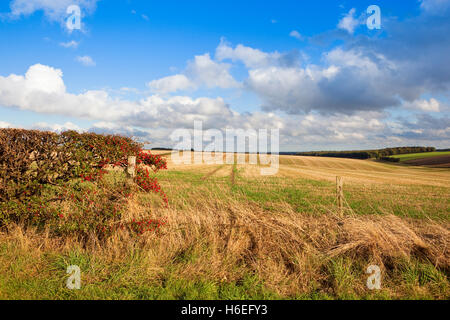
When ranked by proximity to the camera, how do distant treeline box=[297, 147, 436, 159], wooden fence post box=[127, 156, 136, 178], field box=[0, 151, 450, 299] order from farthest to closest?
distant treeline box=[297, 147, 436, 159]
wooden fence post box=[127, 156, 136, 178]
field box=[0, 151, 450, 299]

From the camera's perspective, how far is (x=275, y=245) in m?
5.10

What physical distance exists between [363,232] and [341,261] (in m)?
0.83

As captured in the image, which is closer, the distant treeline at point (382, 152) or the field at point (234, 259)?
the field at point (234, 259)

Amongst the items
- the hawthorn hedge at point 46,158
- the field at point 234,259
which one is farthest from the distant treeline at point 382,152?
the hawthorn hedge at point 46,158

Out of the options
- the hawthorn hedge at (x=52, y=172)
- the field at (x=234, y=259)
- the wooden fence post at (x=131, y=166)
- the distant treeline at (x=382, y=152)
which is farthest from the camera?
the distant treeline at (x=382, y=152)

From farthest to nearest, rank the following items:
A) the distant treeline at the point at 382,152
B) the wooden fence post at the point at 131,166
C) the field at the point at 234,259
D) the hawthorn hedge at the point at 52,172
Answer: the distant treeline at the point at 382,152 → the wooden fence post at the point at 131,166 → the hawthorn hedge at the point at 52,172 → the field at the point at 234,259

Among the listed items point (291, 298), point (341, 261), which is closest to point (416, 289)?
point (341, 261)

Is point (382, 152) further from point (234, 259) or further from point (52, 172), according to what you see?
point (52, 172)

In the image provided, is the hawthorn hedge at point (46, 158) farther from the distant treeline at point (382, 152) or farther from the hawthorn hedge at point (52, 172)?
the distant treeline at point (382, 152)

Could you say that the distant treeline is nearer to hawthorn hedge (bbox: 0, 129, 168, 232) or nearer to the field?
the field

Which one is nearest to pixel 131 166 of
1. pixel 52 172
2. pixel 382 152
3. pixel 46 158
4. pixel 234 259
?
pixel 52 172

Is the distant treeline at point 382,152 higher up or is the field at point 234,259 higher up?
the distant treeline at point 382,152

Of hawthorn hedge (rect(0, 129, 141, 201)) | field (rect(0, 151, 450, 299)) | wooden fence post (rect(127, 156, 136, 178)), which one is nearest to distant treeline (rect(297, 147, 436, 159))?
field (rect(0, 151, 450, 299))
